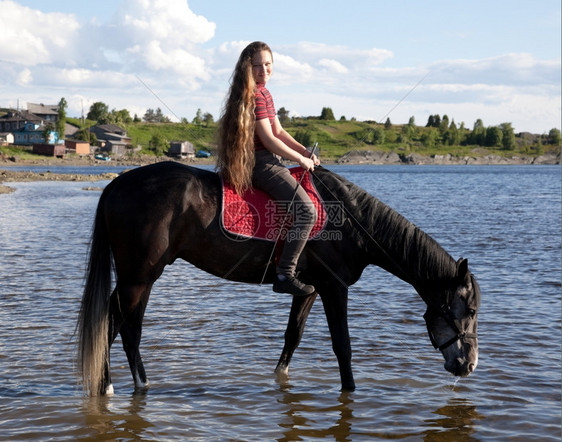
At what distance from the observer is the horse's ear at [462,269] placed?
588cm

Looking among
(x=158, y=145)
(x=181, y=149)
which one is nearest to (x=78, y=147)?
(x=158, y=145)

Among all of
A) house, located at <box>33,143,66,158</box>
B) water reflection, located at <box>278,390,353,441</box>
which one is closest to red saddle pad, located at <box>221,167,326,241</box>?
water reflection, located at <box>278,390,353,441</box>

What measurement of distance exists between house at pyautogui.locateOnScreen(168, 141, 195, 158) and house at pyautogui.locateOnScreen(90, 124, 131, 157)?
10.8 meters

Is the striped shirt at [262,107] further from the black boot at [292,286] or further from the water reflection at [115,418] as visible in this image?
the water reflection at [115,418]

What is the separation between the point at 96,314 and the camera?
19.6 ft

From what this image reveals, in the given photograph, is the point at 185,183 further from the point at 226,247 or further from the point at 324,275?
the point at 324,275

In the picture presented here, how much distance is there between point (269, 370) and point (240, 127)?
2913mm

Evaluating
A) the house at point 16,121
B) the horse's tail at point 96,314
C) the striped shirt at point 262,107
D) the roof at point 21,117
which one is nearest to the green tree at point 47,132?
the house at point 16,121

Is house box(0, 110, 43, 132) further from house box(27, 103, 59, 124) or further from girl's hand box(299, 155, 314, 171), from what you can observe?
girl's hand box(299, 155, 314, 171)

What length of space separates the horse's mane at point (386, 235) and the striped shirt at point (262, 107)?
0.67 meters

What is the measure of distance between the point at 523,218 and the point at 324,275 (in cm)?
2431

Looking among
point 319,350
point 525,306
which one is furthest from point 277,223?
point 525,306

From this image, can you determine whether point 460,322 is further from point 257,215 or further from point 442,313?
point 257,215

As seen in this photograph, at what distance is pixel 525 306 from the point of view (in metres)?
10.3
